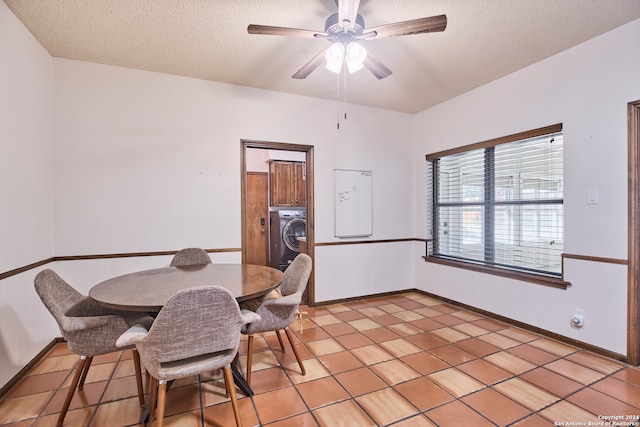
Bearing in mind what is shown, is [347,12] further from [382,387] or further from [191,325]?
[382,387]

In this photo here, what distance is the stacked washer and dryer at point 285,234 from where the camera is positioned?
545cm

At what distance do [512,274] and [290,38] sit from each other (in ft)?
10.1

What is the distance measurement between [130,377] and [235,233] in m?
1.57

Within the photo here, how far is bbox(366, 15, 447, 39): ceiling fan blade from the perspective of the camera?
5.54 ft

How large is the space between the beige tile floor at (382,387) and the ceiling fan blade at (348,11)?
233cm

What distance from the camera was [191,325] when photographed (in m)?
1.38

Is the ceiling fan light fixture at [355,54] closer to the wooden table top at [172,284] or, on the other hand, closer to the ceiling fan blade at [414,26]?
the ceiling fan blade at [414,26]

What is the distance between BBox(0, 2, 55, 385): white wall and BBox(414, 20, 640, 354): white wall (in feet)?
13.9

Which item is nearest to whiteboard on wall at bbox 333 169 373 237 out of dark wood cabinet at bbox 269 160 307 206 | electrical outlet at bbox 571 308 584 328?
dark wood cabinet at bbox 269 160 307 206

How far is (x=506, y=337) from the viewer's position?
2.81 metres

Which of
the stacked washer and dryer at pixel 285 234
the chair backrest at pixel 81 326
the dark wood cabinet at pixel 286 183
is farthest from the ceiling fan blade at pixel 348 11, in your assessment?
the stacked washer and dryer at pixel 285 234

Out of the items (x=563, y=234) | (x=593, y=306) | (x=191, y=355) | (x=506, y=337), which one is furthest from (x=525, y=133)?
(x=191, y=355)

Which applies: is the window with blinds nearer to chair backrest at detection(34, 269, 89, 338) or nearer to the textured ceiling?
the textured ceiling

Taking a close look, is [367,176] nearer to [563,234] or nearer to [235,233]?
[235,233]
